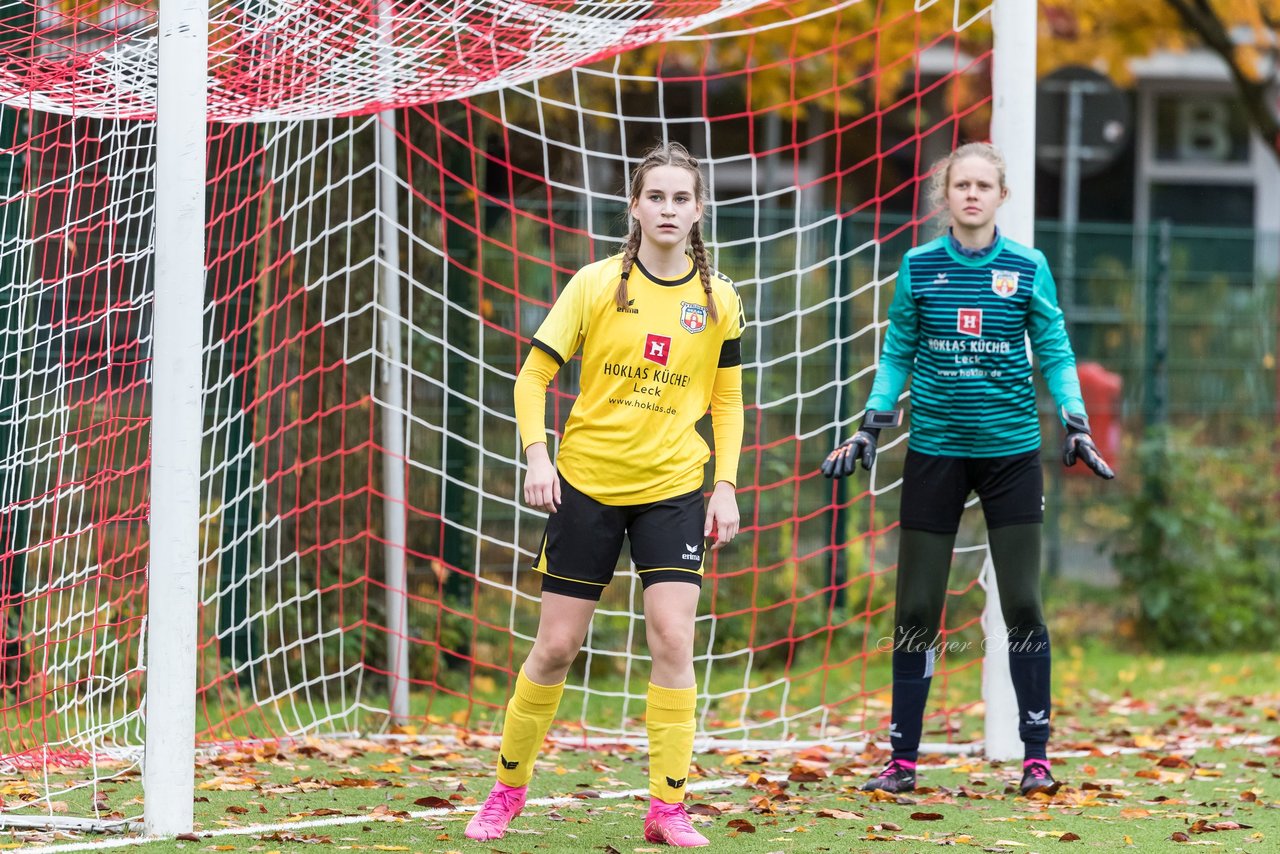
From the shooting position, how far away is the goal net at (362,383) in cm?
513

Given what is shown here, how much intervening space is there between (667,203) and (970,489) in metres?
1.44

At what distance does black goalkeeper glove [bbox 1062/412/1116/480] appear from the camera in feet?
14.2

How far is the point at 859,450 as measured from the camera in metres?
4.48

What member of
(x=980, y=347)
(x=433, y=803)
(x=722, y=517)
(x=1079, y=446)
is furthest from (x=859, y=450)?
(x=433, y=803)

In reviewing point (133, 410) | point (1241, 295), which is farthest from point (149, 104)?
point (1241, 295)

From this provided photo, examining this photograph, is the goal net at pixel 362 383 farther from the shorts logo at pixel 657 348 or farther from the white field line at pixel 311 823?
the shorts logo at pixel 657 348

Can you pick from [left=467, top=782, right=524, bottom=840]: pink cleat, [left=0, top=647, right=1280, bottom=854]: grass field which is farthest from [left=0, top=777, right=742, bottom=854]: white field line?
[left=467, top=782, right=524, bottom=840]: pink cleat

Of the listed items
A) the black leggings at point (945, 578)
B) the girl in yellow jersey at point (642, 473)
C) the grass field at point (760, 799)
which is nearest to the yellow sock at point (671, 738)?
the girl in yellow jersey at point (642, 473)

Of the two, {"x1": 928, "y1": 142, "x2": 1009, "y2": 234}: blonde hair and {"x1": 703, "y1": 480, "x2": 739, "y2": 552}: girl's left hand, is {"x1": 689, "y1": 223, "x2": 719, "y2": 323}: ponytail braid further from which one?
{"x1": 928, "y1": 142, "x2": 1009, "y2": 234}: blonde hair

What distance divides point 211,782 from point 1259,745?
3734 mm

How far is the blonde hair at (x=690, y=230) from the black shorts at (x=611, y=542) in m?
0.51

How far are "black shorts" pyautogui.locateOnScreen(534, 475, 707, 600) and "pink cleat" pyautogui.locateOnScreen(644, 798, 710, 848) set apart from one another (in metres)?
0.55

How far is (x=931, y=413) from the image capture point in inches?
181

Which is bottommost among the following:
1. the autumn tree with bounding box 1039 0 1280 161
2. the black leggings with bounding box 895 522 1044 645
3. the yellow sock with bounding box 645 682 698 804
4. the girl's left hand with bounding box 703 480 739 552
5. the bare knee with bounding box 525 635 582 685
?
the yellow sock with bounding box 645 682 698 804
